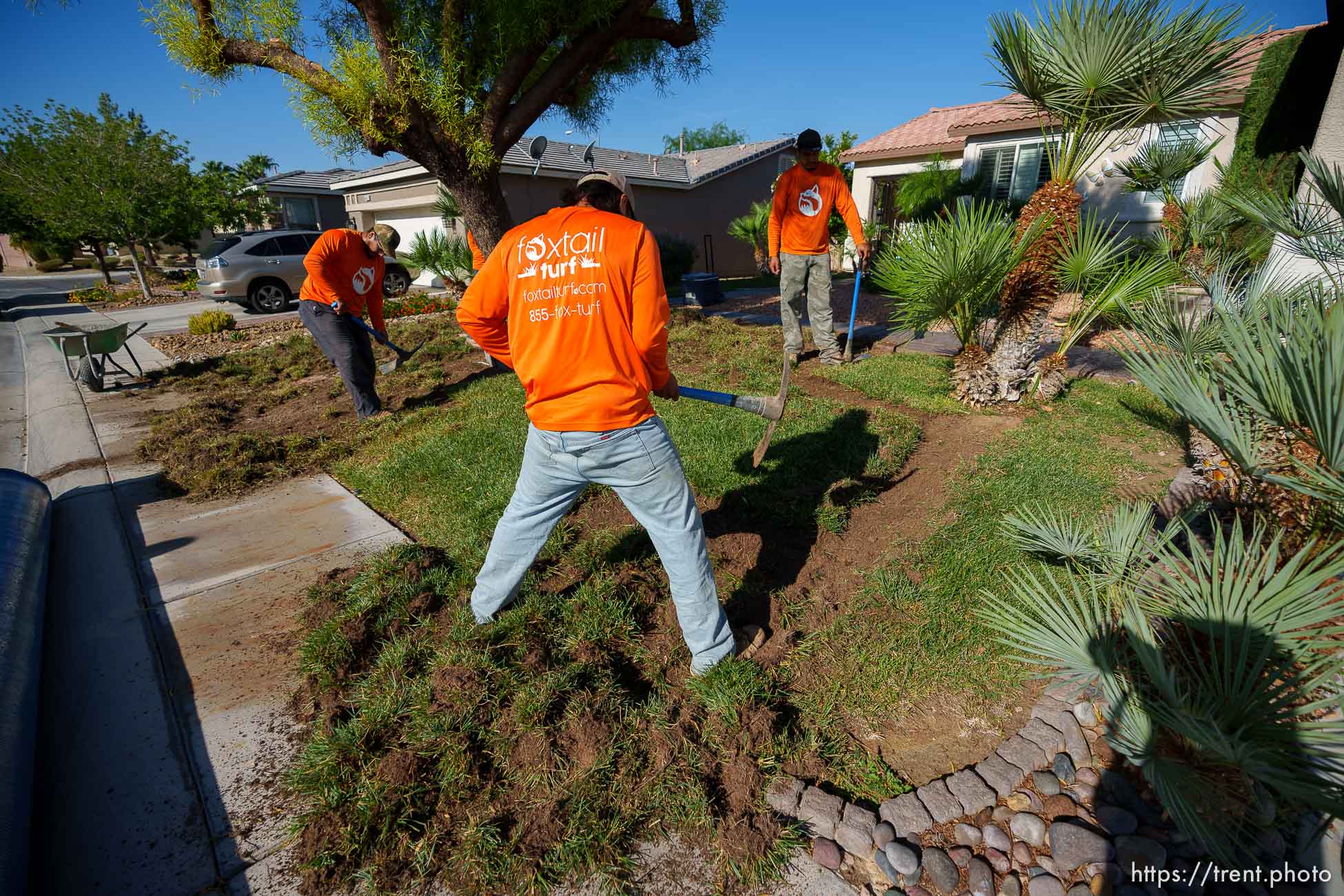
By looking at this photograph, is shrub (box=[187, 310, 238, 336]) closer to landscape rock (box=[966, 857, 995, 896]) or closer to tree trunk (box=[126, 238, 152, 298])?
tree trunk (box=[126, 238, 152, 298])

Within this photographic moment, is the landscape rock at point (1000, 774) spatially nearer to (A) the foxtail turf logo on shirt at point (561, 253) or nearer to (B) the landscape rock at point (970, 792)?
(B) the landscape rock at point (970, 792)

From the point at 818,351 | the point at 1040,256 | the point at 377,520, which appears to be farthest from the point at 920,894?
the point at 818,351

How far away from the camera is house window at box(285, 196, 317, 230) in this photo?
32281 mm

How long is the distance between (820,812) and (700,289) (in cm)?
1054

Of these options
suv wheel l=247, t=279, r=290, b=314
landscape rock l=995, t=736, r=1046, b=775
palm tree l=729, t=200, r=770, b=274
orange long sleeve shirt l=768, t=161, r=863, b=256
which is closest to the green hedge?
orange long sleeve shirt l=768, t=161, r=863, b=256

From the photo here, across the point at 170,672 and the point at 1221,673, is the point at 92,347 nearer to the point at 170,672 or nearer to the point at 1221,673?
the point at 170,672

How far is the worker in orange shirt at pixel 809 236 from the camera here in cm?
605

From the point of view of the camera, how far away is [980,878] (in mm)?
1729

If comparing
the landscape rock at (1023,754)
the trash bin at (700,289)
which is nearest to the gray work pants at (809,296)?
the landscape rock at (1023,754)

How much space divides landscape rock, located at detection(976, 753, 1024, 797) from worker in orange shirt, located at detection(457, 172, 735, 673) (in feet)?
3.05

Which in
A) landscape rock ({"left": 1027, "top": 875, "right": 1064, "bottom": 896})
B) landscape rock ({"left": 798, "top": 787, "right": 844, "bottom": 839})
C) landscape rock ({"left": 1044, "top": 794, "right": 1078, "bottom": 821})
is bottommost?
landscape rock ({"left": 1027, "top": 875, "right": 1064, "bottom": 896})

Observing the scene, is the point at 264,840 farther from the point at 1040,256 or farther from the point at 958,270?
the point at 1040,256

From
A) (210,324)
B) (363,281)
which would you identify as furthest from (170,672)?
(210,324)

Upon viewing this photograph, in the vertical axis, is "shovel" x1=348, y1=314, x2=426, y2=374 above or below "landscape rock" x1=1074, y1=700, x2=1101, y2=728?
above
